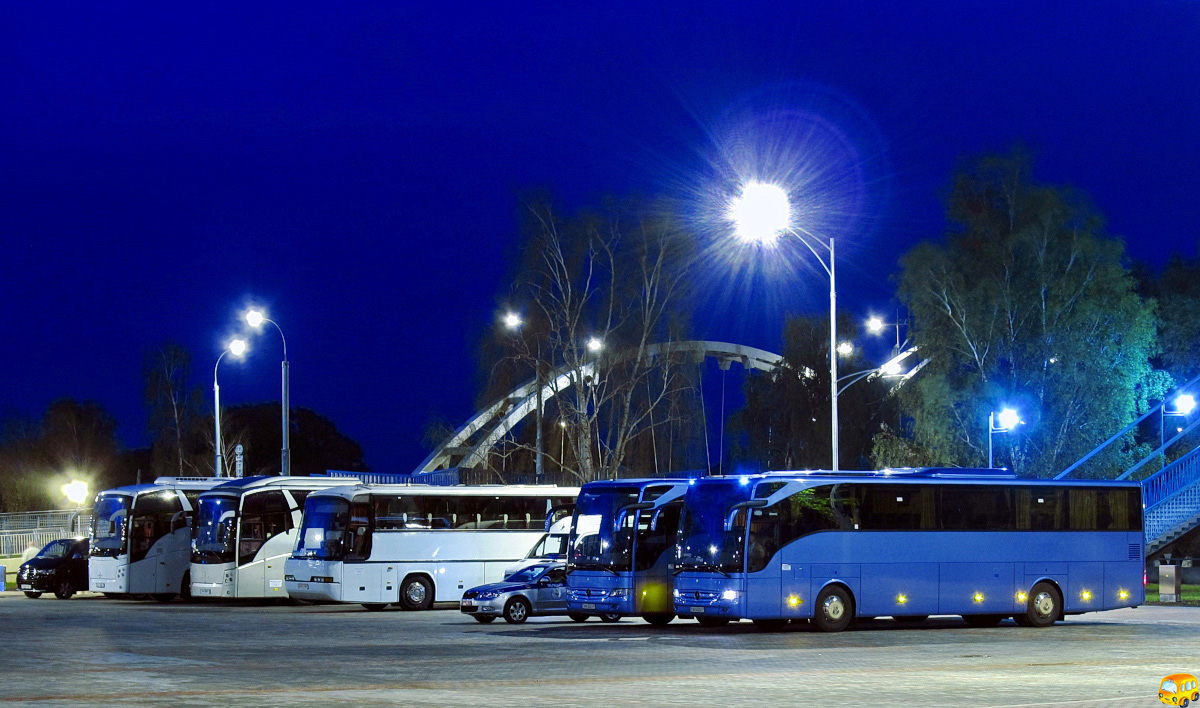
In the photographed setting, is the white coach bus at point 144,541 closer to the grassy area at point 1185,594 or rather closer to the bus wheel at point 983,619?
the bus wheel at point 983,619

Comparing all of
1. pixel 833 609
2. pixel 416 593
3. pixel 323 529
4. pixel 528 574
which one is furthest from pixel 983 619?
pixel 323 529

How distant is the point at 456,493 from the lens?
3572 centimetres

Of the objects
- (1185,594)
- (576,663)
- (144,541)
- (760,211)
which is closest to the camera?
(576,663)

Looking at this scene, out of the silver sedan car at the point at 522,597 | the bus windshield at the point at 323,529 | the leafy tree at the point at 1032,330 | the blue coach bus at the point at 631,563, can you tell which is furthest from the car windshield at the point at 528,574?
the leafy tree at the point at 1032,330

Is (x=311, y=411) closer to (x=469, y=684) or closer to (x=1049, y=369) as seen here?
(x=1049, y=369)

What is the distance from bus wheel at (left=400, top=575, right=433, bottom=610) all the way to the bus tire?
6.52 metres

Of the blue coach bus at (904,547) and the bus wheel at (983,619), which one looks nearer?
the blue coach bus at (904,547)

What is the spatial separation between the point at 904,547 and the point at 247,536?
742 inches

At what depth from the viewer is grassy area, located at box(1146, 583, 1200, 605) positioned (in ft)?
120

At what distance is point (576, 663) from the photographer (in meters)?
19.0

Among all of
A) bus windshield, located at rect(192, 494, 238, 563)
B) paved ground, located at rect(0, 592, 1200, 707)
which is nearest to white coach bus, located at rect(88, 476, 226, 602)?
bus windshield, located at rect(192, 494, 238, 563)

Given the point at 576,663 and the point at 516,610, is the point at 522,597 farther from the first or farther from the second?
the point at 576,663

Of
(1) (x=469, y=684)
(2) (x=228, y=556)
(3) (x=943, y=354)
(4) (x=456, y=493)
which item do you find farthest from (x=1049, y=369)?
(1) (x=469, y=684)

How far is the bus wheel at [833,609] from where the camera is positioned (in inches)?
1009
